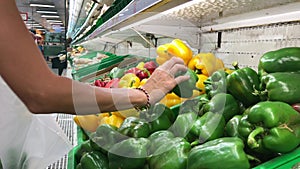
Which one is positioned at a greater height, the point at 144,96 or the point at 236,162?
the point at 144,96

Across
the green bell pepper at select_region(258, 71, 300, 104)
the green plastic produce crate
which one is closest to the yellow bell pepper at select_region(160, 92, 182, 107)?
the green bell pepper at select_region(258, 71, 300, 104)

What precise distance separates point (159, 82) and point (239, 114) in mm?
312

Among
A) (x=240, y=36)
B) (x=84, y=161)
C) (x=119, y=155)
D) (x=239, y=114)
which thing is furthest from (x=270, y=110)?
(x=240, y=36)

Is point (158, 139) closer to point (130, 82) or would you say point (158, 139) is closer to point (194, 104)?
point (194, 104)

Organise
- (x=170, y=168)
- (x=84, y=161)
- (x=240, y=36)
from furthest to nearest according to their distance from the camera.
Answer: (x=240, y=36), (x=84, y=161), (x=170, y=168)

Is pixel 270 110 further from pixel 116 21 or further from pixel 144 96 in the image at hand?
pixel 116 21

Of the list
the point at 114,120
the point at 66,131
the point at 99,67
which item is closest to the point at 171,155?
the point at 114,120

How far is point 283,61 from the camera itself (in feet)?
3.53

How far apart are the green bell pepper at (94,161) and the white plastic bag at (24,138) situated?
0.81 ft

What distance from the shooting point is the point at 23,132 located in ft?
4.77

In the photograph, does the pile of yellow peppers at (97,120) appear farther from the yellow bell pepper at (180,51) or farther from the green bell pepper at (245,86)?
the green bell pepper at (245,86)

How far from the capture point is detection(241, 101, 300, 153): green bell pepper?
81cm

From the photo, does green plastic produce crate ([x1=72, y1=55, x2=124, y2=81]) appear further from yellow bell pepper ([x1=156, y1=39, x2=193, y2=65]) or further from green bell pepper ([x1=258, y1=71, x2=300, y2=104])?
green bell pepper ([x1=258, y1=71, x2=300, y2=104])

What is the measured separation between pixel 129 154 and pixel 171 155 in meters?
0.17
